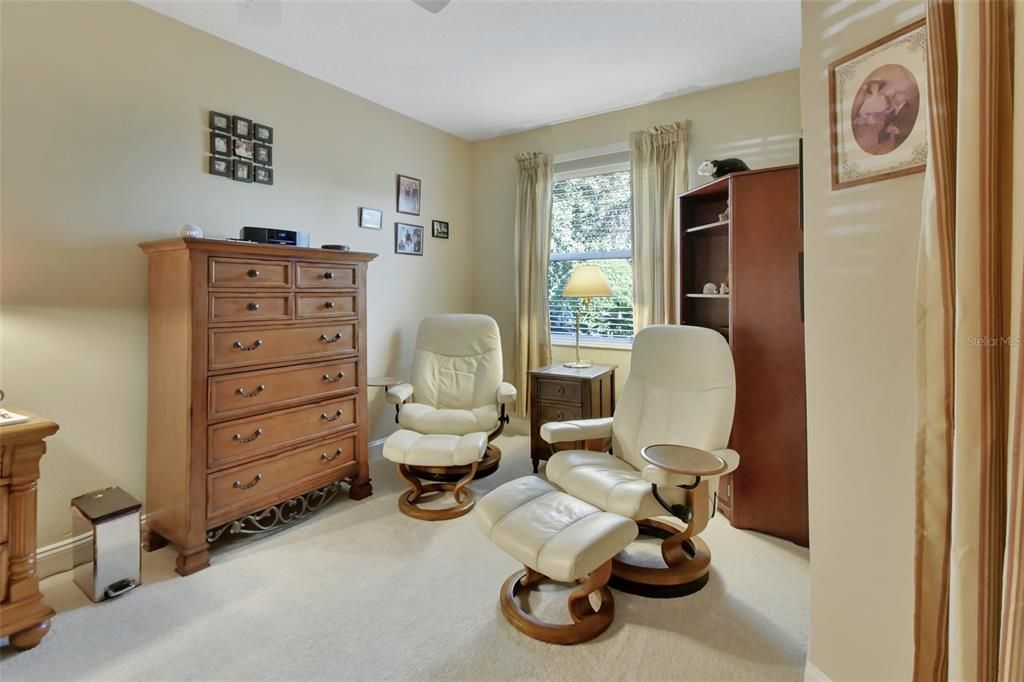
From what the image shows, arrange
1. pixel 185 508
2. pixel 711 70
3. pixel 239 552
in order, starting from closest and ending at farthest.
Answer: pixel 185 508 < pixel 239 552 < pixel 711 70

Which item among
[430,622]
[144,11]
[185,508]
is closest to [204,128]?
[144,11]

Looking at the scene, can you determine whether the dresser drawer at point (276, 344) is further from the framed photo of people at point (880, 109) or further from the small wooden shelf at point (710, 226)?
the framed photo of people at point (880, 109)

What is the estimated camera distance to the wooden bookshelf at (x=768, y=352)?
2396 mm

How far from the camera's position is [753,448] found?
2.54 m

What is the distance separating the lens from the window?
3916 millimetres

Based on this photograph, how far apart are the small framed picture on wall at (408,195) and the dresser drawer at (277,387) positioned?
159 centimetres

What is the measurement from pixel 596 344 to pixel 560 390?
2.54ft

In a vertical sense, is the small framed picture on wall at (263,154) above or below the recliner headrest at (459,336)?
above

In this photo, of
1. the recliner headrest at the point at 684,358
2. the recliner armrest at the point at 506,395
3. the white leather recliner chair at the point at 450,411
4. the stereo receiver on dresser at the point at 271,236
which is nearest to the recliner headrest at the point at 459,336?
the white leather recliner chair at the point at 450,411

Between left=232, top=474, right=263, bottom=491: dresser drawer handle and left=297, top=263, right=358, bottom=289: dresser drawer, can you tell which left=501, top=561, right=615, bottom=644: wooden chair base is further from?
left=297, top=263, right=358, bottom=289: dresser drawer

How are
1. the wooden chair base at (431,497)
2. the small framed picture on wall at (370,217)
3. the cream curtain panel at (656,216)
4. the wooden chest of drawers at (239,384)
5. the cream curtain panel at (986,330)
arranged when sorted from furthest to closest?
the small framed picture on wall at (370,217) < the cream curtain panel at (656,216) < the wooden chair base at (431,497) < the wooden chest of drawers at (239,384) < the cream curtain panel at (986,330)

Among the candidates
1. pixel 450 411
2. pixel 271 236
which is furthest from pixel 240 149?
pixel 450 411

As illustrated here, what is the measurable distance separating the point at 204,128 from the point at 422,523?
2523mm

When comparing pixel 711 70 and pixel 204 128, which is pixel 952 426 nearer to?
pixel 711 70
